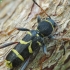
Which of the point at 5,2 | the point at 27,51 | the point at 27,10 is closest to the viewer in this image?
the point at 27,51

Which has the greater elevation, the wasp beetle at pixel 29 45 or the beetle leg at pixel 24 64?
the wasp beetle at pixel 29 45

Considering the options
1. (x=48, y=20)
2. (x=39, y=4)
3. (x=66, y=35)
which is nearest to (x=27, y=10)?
(x=39, y=4)

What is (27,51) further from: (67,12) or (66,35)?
(67,12)

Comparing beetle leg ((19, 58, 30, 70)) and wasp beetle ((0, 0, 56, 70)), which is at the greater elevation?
wasp beetle ((0, 0, 56, 70))

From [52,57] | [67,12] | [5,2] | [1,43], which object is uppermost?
[5,2]

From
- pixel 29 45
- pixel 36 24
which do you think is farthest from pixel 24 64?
pixel 36 24

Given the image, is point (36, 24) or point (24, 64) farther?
point (36, 24)

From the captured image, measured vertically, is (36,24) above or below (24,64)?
above

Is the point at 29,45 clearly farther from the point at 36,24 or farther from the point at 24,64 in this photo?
the point at 36,24
